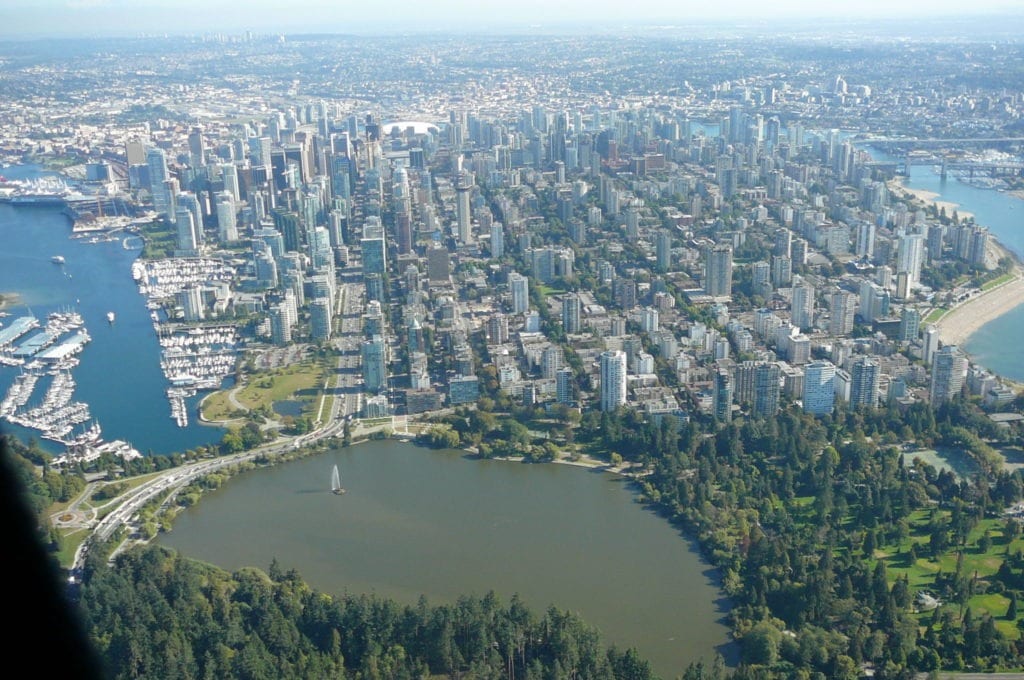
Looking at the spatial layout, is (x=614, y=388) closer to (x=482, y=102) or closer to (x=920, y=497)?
(x=920, y=497)

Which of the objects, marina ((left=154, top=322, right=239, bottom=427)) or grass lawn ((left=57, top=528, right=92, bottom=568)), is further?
marina ((left=154, top=322, right=239, bottom=427))

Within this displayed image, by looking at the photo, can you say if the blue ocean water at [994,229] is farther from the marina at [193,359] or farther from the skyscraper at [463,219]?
the marina at [193,359]

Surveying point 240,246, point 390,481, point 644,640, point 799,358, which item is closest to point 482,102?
point 240,246

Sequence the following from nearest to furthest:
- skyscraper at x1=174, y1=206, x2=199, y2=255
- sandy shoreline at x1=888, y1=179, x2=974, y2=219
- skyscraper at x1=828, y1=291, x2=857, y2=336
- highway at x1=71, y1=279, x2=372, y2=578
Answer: highway at x1=71, y1=279, x2=372, y2=578 → skyscraper at x1=828, y1=291, x2=857, y2=336 → skyscraper at x1=174, y1=206, x2=199, y2=255 → sandy shoreline at x1=888, y1=179, x2=974, y2=219

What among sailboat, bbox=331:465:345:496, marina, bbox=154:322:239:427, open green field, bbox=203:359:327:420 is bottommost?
sailboat, bbox=331:465:345:496

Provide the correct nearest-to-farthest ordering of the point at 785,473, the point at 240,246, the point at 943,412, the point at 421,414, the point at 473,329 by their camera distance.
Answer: the point at 785,473
the point at 943,412
the point at 421,414
the point at 473,329
the point at 240,246

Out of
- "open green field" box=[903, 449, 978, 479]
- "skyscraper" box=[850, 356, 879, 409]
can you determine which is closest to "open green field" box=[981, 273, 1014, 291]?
"skyscraper" box=[850, 356, 879, 409]

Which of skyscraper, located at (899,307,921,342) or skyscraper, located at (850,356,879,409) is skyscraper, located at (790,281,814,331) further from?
skyscraper, located at (850,356,879,409)
